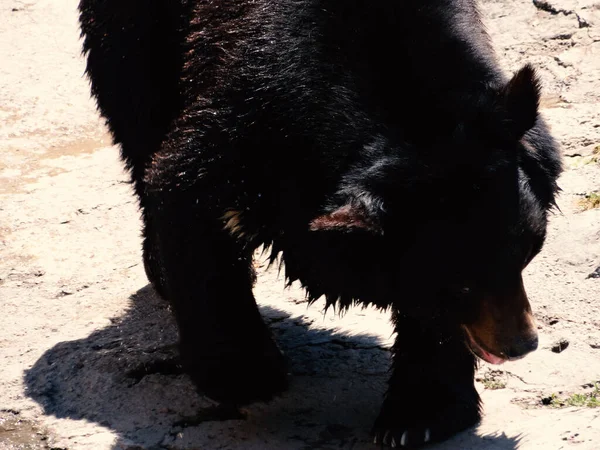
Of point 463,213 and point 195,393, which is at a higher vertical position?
point 463,213

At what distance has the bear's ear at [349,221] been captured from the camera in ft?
10.9

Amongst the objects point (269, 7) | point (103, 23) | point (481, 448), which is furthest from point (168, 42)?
point (481, 448)

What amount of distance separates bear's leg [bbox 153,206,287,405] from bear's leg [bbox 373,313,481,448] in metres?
0.52

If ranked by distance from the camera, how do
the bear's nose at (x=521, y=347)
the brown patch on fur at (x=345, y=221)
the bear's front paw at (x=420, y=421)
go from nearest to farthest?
the brown patch on fur at (x=345, y=221) < the bear's nose at (x=521, y=347) < the bear's front paw at (x=420, y=421)

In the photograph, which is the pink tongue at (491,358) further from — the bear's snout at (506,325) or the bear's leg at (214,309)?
the bear's leg at (214,309)

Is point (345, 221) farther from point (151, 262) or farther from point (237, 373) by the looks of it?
point (151, 262)

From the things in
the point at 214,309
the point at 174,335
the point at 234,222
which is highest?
the point at 234,222

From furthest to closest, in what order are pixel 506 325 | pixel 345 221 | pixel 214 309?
pixel 214 309
pixel 506 325
pixel 345 221

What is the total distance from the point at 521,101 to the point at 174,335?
2154 mm

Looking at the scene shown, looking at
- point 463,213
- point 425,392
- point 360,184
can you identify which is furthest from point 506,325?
point 425,392

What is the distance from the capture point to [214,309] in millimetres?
4180

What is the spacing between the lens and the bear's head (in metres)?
3.48

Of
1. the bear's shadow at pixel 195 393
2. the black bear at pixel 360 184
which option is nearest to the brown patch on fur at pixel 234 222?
the black bear at pixel 360 184

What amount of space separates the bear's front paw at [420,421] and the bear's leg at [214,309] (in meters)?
0.52
